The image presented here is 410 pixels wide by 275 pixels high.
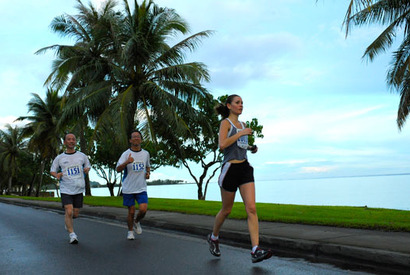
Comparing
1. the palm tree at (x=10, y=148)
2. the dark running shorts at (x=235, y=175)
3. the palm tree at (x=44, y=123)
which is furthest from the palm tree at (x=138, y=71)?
the palm tree at (x=10, y=148)

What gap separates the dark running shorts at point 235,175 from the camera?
17.0 feet

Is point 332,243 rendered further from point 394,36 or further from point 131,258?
point 394,36

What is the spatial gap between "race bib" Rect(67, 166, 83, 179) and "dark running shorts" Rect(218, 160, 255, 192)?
133 inches

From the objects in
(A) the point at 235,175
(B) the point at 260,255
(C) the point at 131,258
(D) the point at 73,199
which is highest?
(A) the point at 235,175

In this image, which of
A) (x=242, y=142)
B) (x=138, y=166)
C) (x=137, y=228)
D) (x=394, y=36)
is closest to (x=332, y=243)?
(x=242, y=142)

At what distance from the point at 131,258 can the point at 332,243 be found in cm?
277

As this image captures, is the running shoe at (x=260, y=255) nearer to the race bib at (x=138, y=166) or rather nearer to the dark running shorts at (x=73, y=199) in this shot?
the race bib at (x=138, y=166)

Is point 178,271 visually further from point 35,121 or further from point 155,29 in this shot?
point 35,121

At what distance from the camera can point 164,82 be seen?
19.1m

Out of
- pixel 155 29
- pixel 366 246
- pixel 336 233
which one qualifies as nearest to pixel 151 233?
pixel 336 233

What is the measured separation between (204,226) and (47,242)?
2971 mm

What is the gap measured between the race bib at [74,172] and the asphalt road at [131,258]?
119 cm

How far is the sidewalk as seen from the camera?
5.04 meters

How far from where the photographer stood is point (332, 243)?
19.1ft
